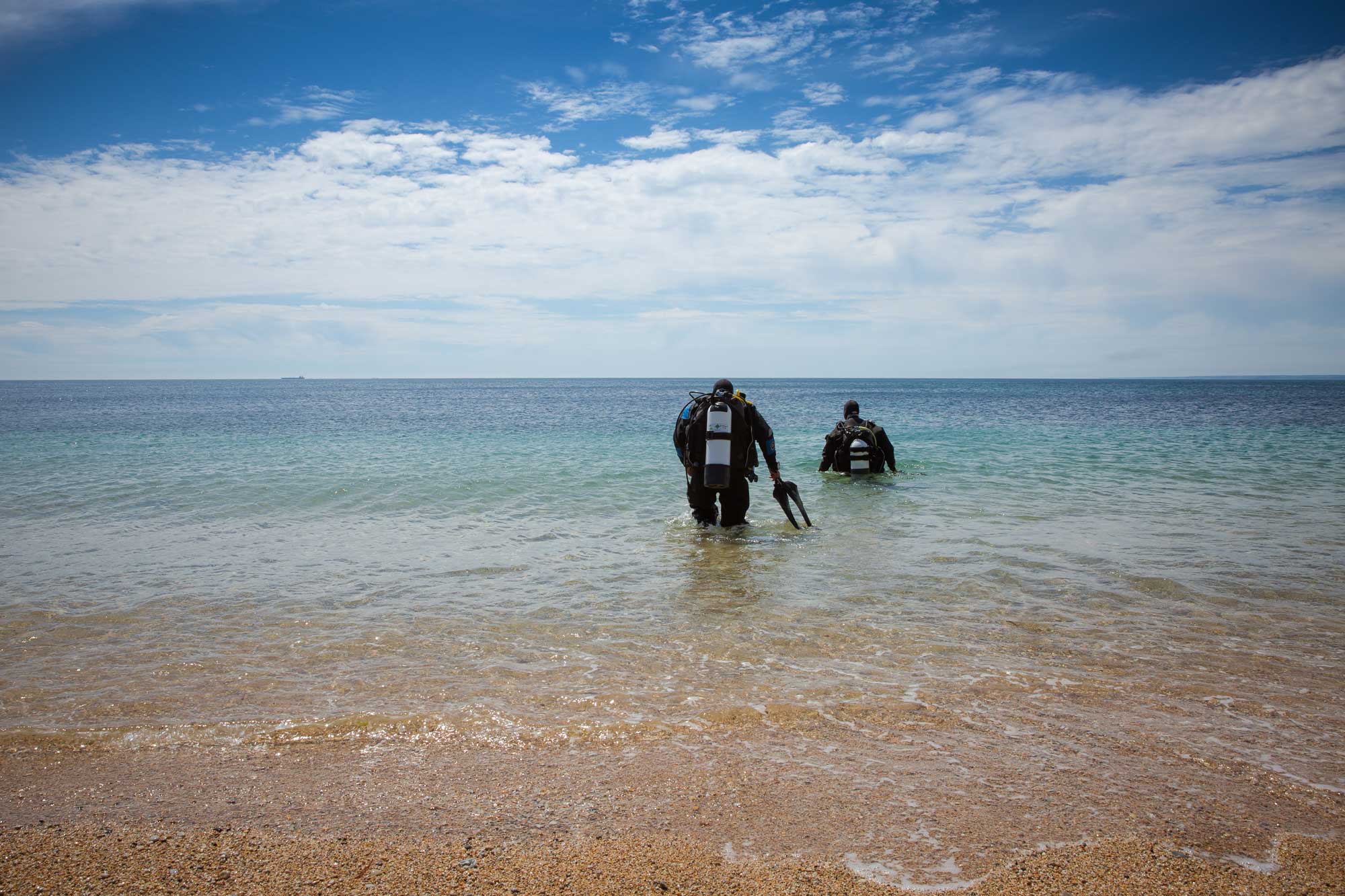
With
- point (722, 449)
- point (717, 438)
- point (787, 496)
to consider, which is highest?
point (717, 438)

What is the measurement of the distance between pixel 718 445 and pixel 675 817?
6.86m

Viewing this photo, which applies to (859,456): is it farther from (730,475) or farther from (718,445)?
(718,445)

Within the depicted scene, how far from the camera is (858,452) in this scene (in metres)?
16.2

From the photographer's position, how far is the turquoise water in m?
4.74

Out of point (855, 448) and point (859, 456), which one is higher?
point (855, 448)

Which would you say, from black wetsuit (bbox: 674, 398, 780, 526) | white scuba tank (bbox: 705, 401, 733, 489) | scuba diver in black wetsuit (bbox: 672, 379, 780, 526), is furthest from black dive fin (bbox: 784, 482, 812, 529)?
white scuba tank (bbox: 705, 401, 733, 489)

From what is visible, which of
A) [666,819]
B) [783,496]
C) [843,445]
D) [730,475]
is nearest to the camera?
[666,819]

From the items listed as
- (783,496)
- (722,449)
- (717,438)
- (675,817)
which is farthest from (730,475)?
(675,817)

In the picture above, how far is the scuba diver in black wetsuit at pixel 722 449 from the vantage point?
9961 mm

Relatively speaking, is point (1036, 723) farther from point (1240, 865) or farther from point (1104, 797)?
point (1240, 865)

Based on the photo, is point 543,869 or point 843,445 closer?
point 543,869

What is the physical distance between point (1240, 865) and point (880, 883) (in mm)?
1417

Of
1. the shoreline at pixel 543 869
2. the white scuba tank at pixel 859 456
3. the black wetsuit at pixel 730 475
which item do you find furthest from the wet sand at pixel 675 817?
the white scuba tank at pixel 859 456

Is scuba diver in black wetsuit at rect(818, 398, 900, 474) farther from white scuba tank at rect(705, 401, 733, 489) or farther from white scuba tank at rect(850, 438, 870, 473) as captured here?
white scuba tank at rect(705, 401, 733, 489)
